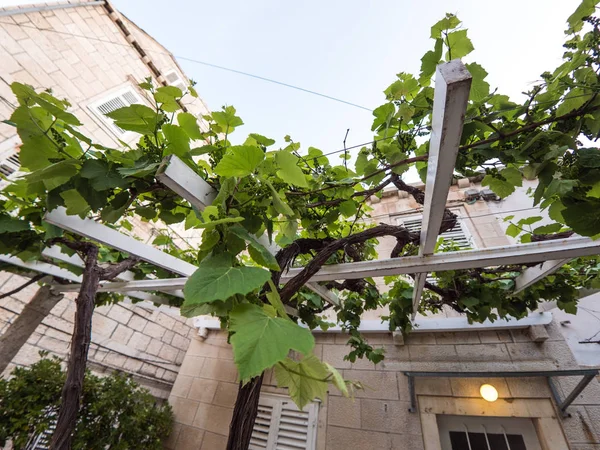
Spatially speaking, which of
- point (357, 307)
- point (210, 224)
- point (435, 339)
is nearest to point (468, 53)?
point (210, 224)

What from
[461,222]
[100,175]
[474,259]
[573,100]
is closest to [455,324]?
[461,222]

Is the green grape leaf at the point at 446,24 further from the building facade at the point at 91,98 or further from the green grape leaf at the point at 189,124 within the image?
the building facade at the point at 91,98

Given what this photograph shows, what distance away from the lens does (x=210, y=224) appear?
0.70 metres

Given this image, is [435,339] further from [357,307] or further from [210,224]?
[210,224]

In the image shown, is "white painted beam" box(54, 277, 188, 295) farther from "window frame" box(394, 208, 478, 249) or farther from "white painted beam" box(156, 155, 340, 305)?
"window frame" box(394, 208, 478, 249)

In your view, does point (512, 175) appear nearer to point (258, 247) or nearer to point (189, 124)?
point (258, 247)

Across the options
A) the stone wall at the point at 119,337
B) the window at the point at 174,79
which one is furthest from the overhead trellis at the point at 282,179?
the window at the point at 174,79

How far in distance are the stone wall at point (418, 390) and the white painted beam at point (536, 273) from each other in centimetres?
107

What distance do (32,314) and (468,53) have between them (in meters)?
4.50

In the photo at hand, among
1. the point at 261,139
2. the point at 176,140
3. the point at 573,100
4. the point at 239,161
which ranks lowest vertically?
the point at 239,161

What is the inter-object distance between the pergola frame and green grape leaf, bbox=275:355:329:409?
2.35ft

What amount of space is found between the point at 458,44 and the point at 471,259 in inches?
47.9

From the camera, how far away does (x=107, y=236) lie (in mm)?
1701

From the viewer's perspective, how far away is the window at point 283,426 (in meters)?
3.22
